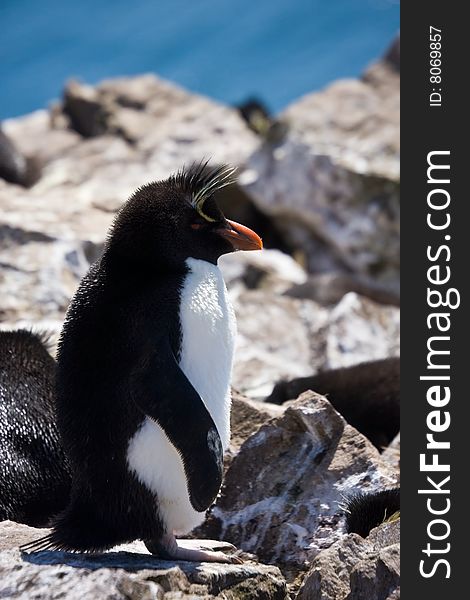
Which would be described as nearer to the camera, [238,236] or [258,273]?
[238,236]

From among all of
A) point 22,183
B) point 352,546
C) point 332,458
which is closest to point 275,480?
point 332,458

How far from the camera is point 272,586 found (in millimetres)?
3877

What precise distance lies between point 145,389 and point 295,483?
5.04ft

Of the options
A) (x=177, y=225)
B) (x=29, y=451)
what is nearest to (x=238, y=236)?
(x=177, y=225)

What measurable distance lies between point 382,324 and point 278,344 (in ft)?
3.59

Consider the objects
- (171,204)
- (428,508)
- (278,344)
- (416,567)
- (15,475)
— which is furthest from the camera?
(278,344)

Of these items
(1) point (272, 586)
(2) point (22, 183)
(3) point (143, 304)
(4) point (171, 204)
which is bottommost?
(1) point (272, 586)

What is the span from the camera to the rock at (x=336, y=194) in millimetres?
13133

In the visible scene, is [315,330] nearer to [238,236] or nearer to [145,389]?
[238,236]

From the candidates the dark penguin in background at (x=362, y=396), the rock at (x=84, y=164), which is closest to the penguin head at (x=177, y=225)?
the dark penguin in background at (x=362, y=396)

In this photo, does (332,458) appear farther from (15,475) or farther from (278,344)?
(278,344)

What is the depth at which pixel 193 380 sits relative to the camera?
403 cm

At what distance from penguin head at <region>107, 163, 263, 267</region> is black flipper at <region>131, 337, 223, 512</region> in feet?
1.62

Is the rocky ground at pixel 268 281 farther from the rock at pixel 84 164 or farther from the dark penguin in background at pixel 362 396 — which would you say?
the dark penguin in background at pixel 362 396
